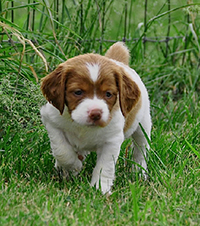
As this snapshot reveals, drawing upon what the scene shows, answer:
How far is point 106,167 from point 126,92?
60 cm

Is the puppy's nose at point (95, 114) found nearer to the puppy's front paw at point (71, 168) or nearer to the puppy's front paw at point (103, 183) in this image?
the puppy's front paw at point (103, 183)

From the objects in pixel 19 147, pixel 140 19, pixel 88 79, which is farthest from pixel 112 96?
pixel 140 19

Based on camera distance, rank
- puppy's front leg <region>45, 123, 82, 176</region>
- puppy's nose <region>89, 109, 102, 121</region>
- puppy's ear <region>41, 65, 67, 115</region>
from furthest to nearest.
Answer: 1. puppy's front leg <region>45, 123, 82, 176</region>
2. puppy's ear <region>41, 65, 67, 115</region>
3. puppy's nose <region>89, 109, 102, 121</region>

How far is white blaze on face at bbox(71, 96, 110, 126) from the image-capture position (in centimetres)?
339

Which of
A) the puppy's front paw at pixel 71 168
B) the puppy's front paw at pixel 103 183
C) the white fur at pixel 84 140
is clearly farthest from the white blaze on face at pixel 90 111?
the puppy's front paw at pixel 71 168

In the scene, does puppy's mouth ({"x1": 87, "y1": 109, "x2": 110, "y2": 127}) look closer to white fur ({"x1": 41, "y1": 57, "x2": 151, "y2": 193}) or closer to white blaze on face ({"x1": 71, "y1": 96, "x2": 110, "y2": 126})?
white blaze on face ({"x1": 71, "y1": 96, "x2": 110, "y2": 126})

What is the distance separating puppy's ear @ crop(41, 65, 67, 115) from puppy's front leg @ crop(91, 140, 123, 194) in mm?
505

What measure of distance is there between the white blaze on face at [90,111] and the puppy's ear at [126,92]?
27cm

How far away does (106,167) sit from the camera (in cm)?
380

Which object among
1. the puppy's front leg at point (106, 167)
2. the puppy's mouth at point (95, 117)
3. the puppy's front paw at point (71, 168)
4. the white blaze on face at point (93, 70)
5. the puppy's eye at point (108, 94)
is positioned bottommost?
the puppy's front paw at point (71, 168)

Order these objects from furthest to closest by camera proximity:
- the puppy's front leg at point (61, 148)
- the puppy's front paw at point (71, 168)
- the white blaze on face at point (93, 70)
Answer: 1. the puppy's front paw at point (71, 168)
2. the puppy's front leg at point (61, 148)
3. the white blaze on face at point (93, 70)

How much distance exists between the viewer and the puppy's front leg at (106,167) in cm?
376

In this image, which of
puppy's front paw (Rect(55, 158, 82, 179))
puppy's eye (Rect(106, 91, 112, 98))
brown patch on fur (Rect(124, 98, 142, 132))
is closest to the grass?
puppy's front paw (Rect(55, 158, 82, 179))

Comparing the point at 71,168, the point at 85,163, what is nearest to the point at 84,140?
the point at 71,168
